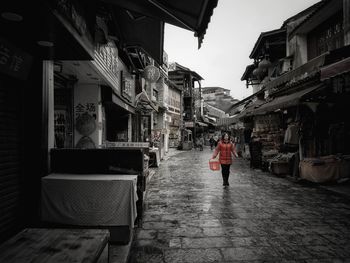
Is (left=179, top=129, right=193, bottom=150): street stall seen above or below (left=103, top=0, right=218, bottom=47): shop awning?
below

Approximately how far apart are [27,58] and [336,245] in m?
5.84

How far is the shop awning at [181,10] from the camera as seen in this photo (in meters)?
4.41

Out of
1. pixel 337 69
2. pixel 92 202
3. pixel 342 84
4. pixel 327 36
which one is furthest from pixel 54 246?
pixel 327 36

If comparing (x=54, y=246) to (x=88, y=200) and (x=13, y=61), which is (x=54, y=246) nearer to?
(x=88, y=200)

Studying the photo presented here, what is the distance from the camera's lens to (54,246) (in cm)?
325

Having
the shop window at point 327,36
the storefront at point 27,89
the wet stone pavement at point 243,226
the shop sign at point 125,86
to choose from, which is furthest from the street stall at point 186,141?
the storefront at point 27,89

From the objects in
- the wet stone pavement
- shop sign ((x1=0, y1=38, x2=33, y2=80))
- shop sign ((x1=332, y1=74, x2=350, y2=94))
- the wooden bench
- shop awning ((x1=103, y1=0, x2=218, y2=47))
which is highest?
shop awning ((x1=103, y1=0, x2=218, y2=47))

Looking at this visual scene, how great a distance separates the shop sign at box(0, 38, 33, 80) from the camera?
3.75 meters

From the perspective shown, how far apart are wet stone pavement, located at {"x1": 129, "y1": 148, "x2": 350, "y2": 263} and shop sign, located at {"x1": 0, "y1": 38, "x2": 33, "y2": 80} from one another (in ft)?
10.7

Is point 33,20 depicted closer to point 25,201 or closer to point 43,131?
point 43,131

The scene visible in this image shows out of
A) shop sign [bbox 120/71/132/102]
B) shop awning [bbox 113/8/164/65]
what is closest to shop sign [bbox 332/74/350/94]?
shop awning [bbox 113/8/164/65]

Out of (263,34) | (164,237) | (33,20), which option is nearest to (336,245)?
(164,237)

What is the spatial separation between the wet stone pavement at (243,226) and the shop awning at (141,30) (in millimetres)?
4435

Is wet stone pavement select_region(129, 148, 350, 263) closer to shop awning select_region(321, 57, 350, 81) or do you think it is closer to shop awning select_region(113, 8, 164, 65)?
shop awning select_region(321, 57, 350, 81)
